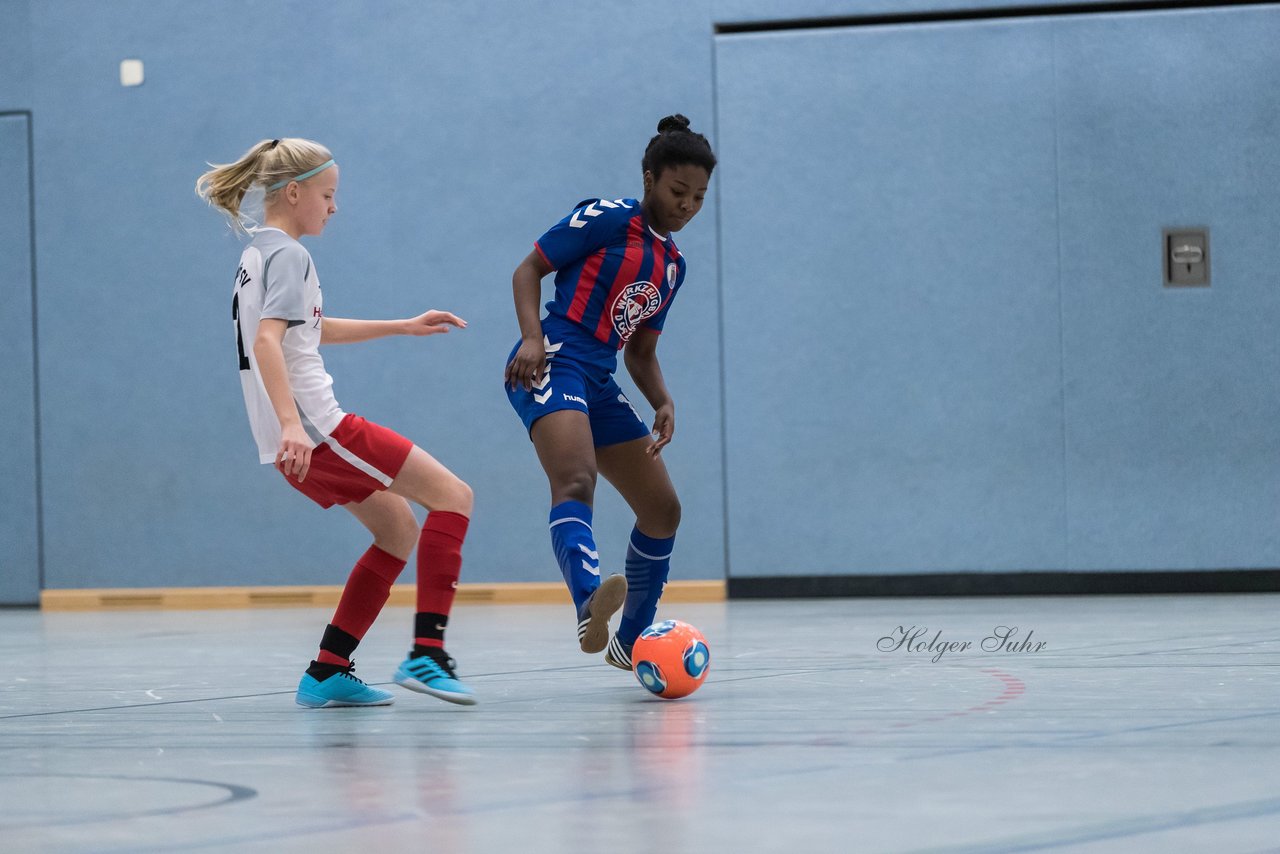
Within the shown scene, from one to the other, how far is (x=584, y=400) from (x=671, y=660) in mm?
727

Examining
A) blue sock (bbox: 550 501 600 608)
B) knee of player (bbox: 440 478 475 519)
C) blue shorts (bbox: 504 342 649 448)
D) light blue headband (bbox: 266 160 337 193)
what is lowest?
blue sock (bbox: 550 501 600 608)

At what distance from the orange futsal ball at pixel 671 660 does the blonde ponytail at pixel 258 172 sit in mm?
1417

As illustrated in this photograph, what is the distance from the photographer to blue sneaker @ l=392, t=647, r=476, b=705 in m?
3.70

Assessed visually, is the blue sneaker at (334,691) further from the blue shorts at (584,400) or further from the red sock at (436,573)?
the blue shorts at (584,400)

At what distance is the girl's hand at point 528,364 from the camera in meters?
4.04

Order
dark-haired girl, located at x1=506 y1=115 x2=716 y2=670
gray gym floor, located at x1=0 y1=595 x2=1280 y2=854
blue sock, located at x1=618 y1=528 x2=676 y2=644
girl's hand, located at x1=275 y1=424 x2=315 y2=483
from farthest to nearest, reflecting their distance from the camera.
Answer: blue sock, located at x1=618 y1=528 x2=676 y2=644
dark-haired girl, located at x1=506 y1=115 x2=716 y2=670
girl's hand, located at x1=275 y1=424 x2=315 y2=483
gray gym floor, located at x1=0 y1=595 x2=1280 y2=854

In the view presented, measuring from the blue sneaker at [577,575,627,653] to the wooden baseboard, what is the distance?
407cm

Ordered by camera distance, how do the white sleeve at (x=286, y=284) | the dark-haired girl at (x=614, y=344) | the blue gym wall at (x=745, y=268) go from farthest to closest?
the blue gym wall at (x=745, y=268) < the dark-haired girl at (x=614, y=344) < the white sleeve at (x=286, y=284)

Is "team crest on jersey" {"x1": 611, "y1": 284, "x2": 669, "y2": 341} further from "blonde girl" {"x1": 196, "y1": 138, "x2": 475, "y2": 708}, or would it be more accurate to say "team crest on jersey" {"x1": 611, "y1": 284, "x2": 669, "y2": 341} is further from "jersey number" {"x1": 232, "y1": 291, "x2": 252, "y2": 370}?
"jersey number" {"x1": 232, "y1": 291, "x2": 252, "y2": 370}

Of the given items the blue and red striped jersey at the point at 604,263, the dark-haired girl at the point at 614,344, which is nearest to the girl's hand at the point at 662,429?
the dark-haired girl at the point at 614,344

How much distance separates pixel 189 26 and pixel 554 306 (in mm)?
4779

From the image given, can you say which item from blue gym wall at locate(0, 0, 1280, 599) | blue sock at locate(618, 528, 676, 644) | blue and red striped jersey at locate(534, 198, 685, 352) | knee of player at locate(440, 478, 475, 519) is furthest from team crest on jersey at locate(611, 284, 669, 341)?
blue gym wall at locate(0, 0, 1280, 599)

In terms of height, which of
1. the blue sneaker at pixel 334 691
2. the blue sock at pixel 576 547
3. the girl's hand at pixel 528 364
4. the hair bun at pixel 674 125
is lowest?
the blue sneaker at pixel 334 691

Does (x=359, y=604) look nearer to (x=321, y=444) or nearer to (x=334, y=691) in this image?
(x=334, y=691)
